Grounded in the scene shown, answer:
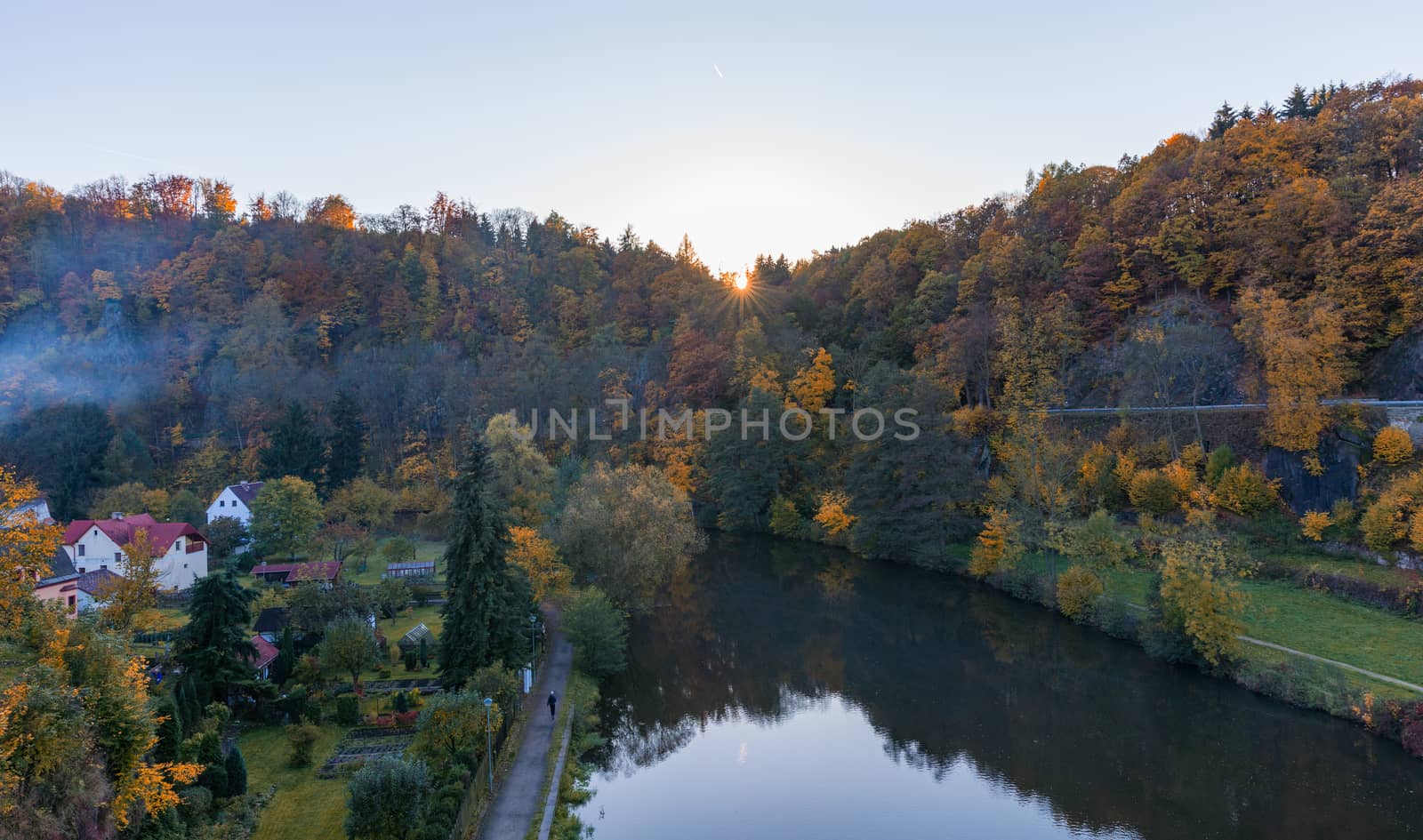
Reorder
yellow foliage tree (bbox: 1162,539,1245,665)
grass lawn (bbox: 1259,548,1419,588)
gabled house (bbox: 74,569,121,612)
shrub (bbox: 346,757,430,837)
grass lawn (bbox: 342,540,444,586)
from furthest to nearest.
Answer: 1. grass lawn (bbox: 342,540,444,586)
2. gabled house (bbox: 74,569,121,612)
3. grass lawn (bbox: 1259,548,1419,588)
4. yellow foliage tree (bbox: 1162,539,1245,665)
5. shrub (bbox: 346,757,430,837)

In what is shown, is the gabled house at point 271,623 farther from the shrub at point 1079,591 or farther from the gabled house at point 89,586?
the shrub at point 1079,591

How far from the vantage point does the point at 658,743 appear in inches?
848

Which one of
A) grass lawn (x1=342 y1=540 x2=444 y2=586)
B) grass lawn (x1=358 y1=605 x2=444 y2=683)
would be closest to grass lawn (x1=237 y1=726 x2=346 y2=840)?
grass lawn (x1=358 y1=605 x2=444 y2=683)

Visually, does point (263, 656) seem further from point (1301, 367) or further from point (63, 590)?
point (1301, 367)

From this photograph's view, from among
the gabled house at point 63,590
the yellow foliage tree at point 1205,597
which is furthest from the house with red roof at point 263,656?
the yellow foliage tree at point 1205,597

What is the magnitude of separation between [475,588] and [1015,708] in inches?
636

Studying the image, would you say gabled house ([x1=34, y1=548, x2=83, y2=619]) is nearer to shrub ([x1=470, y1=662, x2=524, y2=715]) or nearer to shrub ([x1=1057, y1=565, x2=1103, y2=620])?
shrub ([x1=470, y1=662, x2=524, y2=715])

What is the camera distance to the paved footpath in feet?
51.2

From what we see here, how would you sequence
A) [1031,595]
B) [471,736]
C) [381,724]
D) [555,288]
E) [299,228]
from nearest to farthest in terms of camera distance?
[471,736] → [381,724] → [1031,595] → [555,288] → [299,228]

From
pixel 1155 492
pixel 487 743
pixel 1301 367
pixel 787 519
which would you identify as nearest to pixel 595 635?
pixel 487 743

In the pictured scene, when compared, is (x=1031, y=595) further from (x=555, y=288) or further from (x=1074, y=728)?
(x=555, y=288)

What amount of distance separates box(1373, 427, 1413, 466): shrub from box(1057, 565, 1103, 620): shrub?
10.6 meters

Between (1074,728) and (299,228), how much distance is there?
89613mm

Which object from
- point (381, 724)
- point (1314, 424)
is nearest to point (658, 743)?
point (381, 724)
